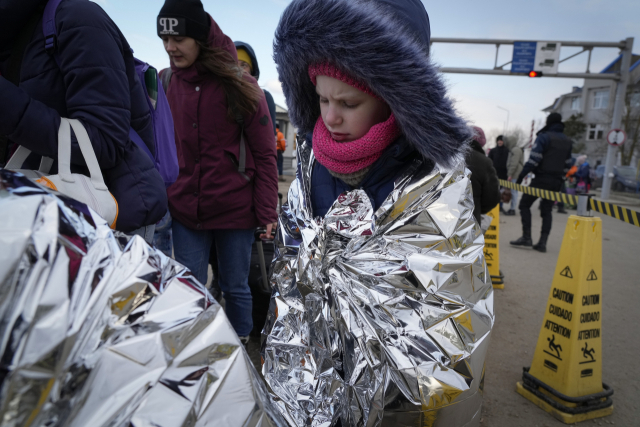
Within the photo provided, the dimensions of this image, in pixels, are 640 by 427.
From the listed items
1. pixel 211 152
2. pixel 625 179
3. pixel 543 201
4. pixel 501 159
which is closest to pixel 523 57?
pixel 501 159

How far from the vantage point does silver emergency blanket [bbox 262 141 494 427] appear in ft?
3.36

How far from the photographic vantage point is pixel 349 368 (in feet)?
3.63

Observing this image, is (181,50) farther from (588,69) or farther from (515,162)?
(588,69)

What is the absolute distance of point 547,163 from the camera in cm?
662

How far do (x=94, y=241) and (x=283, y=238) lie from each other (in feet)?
2.98

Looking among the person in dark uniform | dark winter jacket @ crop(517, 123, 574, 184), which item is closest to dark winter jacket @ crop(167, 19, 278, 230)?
the person in dark uniform

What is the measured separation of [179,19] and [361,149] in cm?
146

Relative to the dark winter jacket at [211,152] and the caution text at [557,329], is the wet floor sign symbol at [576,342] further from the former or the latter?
the dark winter jacket at [211,152]

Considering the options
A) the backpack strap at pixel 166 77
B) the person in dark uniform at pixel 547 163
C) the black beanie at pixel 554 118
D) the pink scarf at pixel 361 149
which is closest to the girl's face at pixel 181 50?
the backpack strap at pixel 166 77

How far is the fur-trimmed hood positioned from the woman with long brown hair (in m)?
1.16

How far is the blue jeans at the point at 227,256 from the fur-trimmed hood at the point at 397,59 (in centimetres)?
148

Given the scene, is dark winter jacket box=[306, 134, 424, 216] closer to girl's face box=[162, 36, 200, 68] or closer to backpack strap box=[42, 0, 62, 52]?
backpack strap box=[42, 0, 62, 52]

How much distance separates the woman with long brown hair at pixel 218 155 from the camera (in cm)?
230

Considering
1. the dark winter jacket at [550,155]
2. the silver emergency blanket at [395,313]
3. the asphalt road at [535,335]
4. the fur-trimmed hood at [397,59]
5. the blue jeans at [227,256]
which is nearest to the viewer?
the silver emergency blanket at [395,313]
